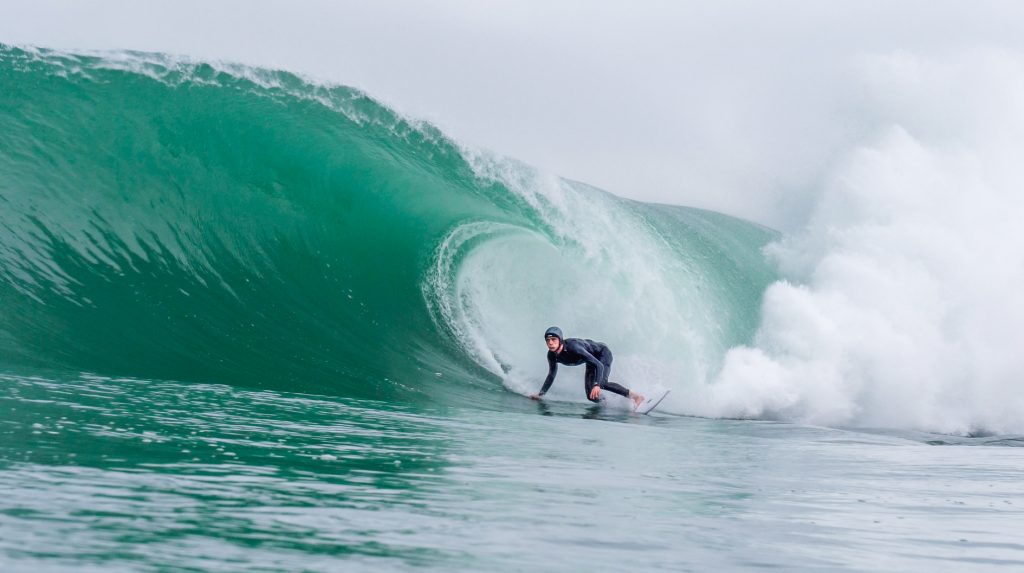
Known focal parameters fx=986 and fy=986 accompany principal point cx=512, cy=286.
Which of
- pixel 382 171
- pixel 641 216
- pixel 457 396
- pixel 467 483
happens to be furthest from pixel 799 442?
pixel 641 216

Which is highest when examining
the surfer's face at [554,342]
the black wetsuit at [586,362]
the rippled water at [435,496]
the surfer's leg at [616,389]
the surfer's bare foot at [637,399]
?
the surfer's face at [554,342]

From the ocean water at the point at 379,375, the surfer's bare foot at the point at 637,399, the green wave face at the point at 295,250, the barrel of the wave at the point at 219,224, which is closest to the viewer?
the ocean water at the point at 379,375

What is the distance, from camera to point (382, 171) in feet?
42.9

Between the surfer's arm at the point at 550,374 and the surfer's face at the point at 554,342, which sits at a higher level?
the surfer's face at the point at 554,342

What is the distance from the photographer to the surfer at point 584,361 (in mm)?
9477

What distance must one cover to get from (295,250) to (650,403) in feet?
14.7

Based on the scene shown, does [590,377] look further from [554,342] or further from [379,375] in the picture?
[379,375]

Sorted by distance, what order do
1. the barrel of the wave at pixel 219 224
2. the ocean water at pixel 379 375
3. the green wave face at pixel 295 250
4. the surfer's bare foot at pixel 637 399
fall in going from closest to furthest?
the ocean water at pixel 379 375
the barrel of the wave at pixel 219 224
the green wave face at pixel 295 250
the surfer's bare foot at pixel 637 399

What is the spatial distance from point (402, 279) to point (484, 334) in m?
1.18

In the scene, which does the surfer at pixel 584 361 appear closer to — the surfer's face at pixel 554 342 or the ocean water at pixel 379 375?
the surfer's face at pixel 554 342

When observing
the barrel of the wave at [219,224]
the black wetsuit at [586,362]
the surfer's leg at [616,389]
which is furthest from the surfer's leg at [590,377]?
the barrel of the wave at [219,224]

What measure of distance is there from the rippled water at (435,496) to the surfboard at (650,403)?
233cm

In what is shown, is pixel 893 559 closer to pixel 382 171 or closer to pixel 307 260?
pixel 307 260

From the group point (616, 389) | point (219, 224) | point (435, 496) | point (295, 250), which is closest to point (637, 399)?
point (616, 389)
